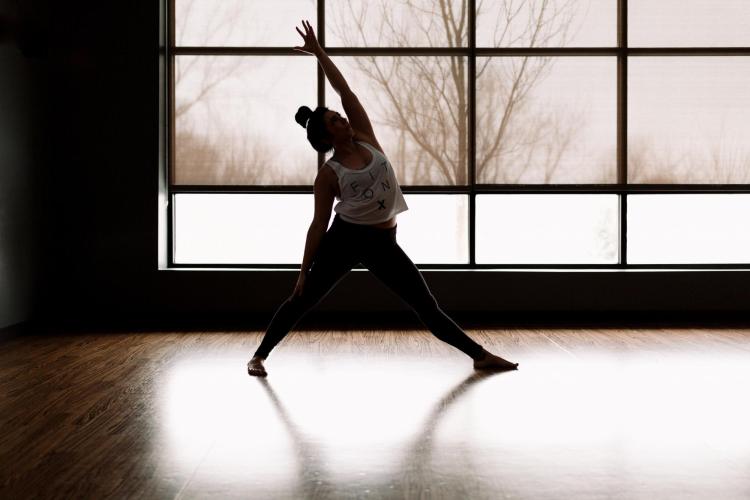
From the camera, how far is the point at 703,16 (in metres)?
5.44

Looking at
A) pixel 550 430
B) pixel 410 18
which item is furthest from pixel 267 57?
pixel 550 430

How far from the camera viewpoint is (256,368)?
341cm

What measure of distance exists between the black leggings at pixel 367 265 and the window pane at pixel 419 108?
212 centimetres

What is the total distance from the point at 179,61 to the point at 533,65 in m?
2.52

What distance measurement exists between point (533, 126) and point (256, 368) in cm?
295

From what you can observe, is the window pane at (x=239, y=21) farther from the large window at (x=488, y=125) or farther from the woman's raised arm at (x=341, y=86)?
the woman's raised arm at (x=341, y=86)

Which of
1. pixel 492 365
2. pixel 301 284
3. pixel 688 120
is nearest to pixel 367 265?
pixel 301 284

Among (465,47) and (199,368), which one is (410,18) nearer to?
(465,47)

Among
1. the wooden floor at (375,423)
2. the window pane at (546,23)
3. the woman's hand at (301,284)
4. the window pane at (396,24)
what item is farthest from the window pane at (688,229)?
the woman's hand at (301,284)

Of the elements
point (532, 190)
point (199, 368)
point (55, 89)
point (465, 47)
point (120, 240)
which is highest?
point (465, 47)

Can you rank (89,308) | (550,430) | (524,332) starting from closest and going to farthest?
(550,430) < (524,332) < (89,308)

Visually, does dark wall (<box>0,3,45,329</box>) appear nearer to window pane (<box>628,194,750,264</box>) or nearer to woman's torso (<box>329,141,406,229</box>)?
woman's torso (<box>329,141,406,229</box>)

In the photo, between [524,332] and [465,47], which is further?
[465,47]

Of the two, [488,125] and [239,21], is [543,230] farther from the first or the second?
[239,21]
